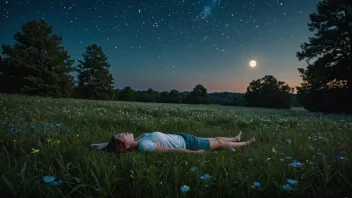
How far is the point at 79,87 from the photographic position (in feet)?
183

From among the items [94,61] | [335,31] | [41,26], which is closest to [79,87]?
[94,61]

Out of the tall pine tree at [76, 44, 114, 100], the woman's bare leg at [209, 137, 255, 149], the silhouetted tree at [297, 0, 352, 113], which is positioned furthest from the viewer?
the tall pine tree at [76, 44, 114, 100]

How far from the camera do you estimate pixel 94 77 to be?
57031 millimetres

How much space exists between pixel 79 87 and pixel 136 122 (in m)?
57.3

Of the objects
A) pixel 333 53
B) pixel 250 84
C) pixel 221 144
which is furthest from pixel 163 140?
pixel 250 84

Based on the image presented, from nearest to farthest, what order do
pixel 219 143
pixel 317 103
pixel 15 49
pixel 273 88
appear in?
pixel 219 143 → pixel 317 103 → pixel 15 49 → pixel 273 88

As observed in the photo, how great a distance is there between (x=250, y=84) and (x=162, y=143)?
255ft

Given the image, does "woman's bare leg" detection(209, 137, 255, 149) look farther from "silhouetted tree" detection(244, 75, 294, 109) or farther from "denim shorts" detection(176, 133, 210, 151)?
"silhouetted tree" detection(244, 75, 294, 109)

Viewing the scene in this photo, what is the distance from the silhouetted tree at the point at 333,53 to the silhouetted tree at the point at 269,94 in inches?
1654

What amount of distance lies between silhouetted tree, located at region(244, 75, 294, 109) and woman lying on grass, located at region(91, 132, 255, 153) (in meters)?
64.7

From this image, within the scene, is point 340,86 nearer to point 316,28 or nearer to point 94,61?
point 316,28

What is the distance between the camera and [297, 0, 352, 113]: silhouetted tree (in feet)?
63.1

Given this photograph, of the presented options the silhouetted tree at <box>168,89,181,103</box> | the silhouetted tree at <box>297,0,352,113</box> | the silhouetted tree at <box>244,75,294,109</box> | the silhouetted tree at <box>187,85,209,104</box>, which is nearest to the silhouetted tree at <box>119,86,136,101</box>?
the silhouetted tree at <box>168,89,181,103</box>

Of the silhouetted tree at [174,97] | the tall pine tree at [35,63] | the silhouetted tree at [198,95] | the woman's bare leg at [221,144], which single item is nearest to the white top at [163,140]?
the woman's bare leg at [221,144]
